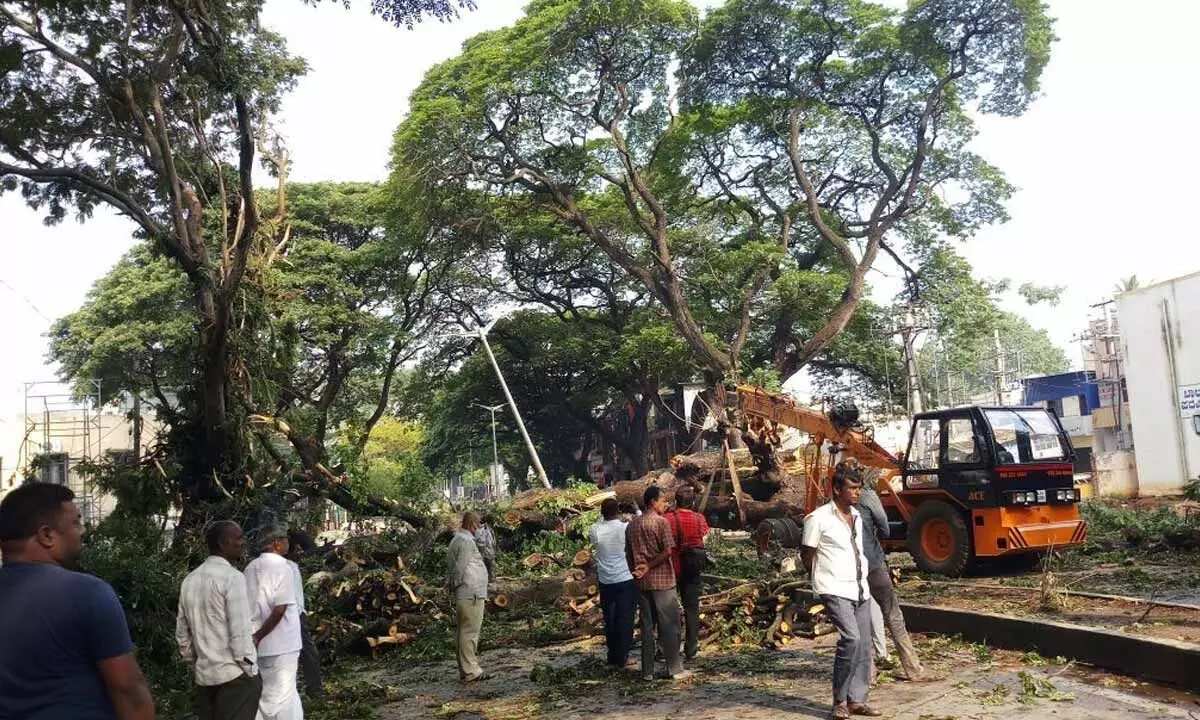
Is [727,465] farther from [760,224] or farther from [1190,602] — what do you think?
[760,224]

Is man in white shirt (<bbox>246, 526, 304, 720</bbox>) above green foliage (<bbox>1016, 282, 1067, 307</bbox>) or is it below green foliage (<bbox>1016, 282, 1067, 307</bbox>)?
below

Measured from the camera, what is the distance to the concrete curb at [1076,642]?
7113mm

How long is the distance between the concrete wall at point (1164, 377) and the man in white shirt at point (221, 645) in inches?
1174

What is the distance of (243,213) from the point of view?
45.4ft

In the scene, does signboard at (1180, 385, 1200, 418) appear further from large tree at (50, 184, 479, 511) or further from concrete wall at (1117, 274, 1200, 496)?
large tree at (50, 184, 479, 511)

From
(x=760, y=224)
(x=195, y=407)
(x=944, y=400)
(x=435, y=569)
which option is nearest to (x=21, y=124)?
(x=195, y=407)

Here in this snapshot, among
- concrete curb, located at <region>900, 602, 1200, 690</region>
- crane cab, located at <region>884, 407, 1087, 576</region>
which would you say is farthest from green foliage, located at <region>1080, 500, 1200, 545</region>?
concrete curb, located at <region>900, 602, 1200, 690</region>

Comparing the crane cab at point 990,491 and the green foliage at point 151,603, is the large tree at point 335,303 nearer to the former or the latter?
the green foliage at point 151,603

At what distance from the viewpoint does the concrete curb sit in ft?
23.3

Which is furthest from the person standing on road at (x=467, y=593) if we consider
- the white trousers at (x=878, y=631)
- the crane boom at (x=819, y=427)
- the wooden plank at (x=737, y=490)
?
the wooden plank at (x=737, y=490)

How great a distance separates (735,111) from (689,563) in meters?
21.9

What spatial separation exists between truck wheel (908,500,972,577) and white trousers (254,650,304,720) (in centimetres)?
979

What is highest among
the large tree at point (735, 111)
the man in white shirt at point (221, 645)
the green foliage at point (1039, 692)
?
the large tree at point (735, 111)

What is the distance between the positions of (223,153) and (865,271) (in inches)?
660
